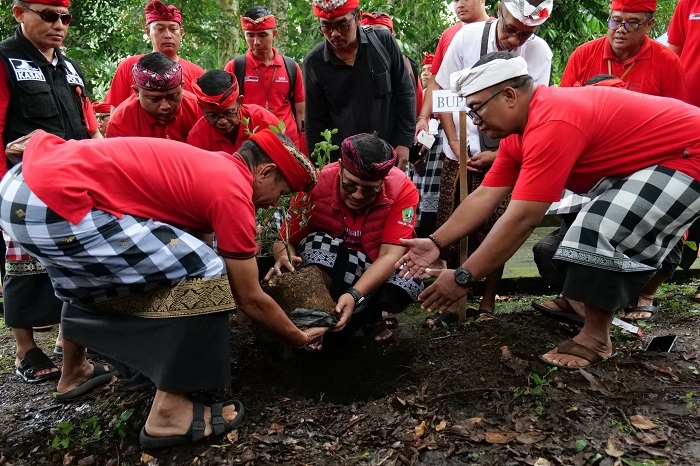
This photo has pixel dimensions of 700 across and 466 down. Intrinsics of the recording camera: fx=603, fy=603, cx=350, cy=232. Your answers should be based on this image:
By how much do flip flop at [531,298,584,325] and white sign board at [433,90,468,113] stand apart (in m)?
1.30

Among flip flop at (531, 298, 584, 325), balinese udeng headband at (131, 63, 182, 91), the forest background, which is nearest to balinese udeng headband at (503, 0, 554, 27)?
flip flop at (531, 298, 584, 325)

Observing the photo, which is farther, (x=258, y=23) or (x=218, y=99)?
(x=258, y=23)

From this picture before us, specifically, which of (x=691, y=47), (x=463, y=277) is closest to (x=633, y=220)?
(x=463, y=277)

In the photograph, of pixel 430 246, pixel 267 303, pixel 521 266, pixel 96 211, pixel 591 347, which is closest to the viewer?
pixel 96 211

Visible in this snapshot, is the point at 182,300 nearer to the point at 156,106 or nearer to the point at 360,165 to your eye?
the point at 360,165

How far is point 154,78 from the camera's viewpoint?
3.76 meters

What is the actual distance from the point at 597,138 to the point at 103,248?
227cm

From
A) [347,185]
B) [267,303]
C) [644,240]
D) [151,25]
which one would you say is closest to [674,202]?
[644,240]

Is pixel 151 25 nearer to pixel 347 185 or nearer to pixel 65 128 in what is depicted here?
pixel 65 128

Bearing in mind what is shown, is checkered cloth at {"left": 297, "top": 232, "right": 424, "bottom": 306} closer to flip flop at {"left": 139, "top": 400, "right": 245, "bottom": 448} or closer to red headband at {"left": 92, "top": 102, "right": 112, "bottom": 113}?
flip flop at {"left": 139, "top": 400, "right": 245, "bottom": 448}

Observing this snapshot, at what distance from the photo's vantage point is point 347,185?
11.2 ft

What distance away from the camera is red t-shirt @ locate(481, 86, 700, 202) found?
273 cm

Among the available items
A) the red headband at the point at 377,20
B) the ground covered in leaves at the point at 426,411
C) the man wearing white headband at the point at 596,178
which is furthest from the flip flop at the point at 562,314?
the red headband at the point at 377,20

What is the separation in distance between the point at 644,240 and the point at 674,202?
0.22 metres
